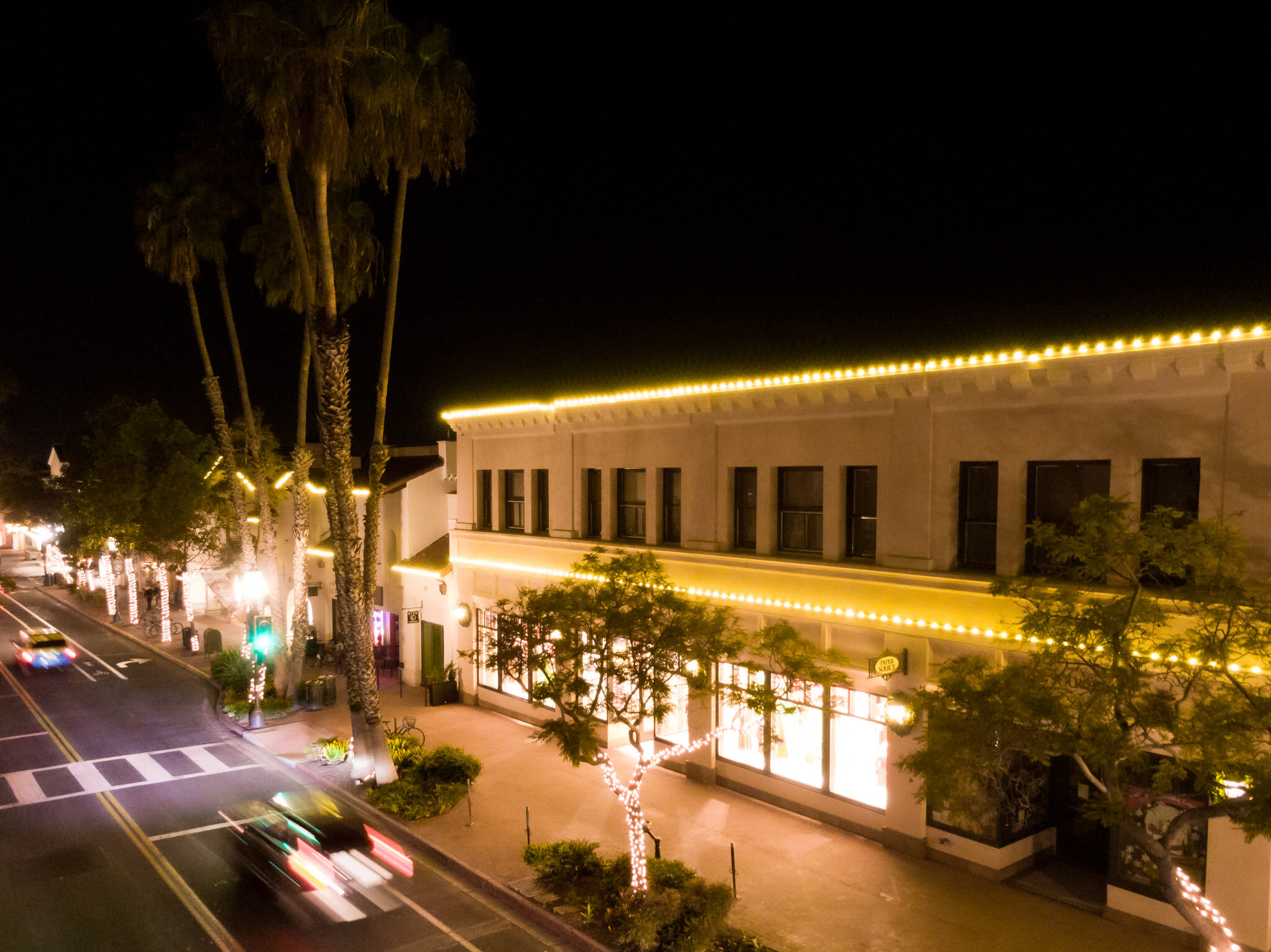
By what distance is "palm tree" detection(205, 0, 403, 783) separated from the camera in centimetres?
Answer: 1524

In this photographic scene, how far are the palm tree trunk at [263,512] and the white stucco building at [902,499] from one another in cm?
1015

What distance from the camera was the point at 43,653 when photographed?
31.6 metres

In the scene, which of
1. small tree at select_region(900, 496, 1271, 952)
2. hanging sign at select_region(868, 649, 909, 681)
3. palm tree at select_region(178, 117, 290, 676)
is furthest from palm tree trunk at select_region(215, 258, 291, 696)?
small tree at select_region(900, 496, 1271, 952)

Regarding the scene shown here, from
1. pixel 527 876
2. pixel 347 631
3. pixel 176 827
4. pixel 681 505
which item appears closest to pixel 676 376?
pixel 681 505

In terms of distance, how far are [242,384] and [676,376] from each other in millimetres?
14795

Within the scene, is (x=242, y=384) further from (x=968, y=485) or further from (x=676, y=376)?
(x=968, y=485)

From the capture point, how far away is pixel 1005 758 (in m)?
9.60

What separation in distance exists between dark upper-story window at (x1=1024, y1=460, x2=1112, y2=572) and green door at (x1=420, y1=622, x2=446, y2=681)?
61.9ft

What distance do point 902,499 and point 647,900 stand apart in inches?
301

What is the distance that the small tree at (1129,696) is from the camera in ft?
24.3

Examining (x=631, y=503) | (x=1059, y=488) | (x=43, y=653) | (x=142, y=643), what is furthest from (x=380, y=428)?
(x=142, y=643)

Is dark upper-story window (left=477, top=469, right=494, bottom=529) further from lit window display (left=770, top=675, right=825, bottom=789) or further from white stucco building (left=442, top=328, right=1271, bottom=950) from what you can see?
lit window display (left=770, top=675, right=825, bottom=789)

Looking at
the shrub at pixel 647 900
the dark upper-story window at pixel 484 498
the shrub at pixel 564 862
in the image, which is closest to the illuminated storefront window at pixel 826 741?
the shrub at pixel 647 900

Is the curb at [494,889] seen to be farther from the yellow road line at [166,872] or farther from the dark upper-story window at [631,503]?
the dark upper-story window at [631,503]
